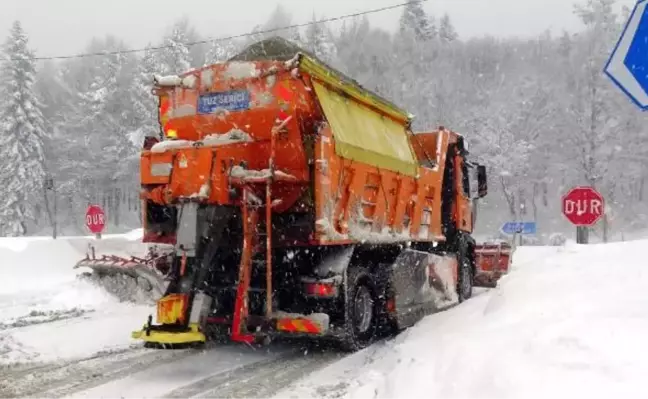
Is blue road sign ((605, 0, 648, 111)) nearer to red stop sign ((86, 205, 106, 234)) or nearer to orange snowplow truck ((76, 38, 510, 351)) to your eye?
orange snowplow truck ((76, 38, 510, 351))

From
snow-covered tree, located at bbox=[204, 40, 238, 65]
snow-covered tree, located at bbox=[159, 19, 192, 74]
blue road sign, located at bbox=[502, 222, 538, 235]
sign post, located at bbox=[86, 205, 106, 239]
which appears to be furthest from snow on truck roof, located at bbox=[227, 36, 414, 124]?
snow-covered tree, located at bbox=[204, 40, 238, 65]

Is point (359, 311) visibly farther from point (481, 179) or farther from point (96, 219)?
point (96, 219)

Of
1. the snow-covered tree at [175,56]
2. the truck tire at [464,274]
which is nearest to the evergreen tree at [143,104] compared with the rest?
the snow-covered tree at [175,56]

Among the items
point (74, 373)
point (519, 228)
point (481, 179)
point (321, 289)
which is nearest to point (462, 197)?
point (481, 179)

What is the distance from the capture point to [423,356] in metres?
6.10

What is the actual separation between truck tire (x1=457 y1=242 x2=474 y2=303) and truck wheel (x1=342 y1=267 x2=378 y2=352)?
3627 mm

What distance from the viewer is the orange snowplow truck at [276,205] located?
21.8 ft

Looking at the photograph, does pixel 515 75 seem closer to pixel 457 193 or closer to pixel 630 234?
pixel 630 234

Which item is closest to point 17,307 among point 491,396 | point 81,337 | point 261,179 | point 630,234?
point 81,337

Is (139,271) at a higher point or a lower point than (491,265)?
higher

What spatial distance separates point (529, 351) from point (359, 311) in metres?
Result: 3.33

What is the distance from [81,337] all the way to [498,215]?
180 ft

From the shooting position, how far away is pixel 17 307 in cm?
1073

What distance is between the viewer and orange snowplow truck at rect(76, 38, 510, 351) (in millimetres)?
6633
